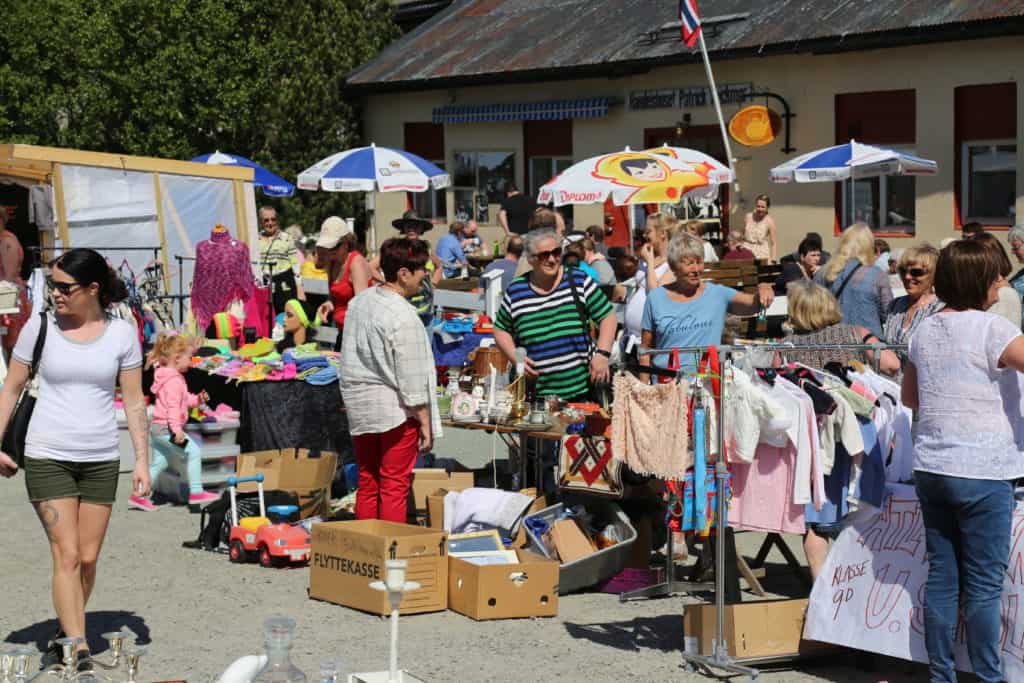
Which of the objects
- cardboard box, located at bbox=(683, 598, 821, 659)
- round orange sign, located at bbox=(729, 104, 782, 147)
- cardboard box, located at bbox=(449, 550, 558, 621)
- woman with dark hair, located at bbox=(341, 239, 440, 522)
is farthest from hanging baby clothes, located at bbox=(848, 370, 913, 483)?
round orange sign, located at bbox=(729, 104, 782, 147)

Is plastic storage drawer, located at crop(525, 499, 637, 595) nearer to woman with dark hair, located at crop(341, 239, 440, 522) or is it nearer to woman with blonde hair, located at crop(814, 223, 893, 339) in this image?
woman with dark hair, located at crop(341, 239, 440, 522)

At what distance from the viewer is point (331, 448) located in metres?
10.9

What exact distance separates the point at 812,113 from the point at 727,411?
55.0ft

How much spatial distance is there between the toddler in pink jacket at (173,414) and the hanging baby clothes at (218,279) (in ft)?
13.8

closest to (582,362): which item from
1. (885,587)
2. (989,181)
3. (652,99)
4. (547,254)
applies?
(547,254)

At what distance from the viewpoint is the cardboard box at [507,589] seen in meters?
7.72

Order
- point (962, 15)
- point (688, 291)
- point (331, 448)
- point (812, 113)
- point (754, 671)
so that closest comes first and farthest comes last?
point (754, 671)
point (688, 291)
point (331, 448)
point (962, 15)
point (812, 113)

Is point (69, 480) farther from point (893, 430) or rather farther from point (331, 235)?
point (331, 235)

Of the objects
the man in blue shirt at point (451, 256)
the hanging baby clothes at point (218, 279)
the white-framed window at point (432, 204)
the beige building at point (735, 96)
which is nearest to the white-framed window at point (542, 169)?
the beige building at point (735, 96)

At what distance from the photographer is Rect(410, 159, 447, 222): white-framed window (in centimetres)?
3080

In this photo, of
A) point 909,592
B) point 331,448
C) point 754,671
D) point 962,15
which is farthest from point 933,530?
point 962,15

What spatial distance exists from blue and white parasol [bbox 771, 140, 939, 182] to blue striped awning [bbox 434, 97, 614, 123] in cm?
778

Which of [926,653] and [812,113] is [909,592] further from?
[812,113]

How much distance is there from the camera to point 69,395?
6.61 meters
